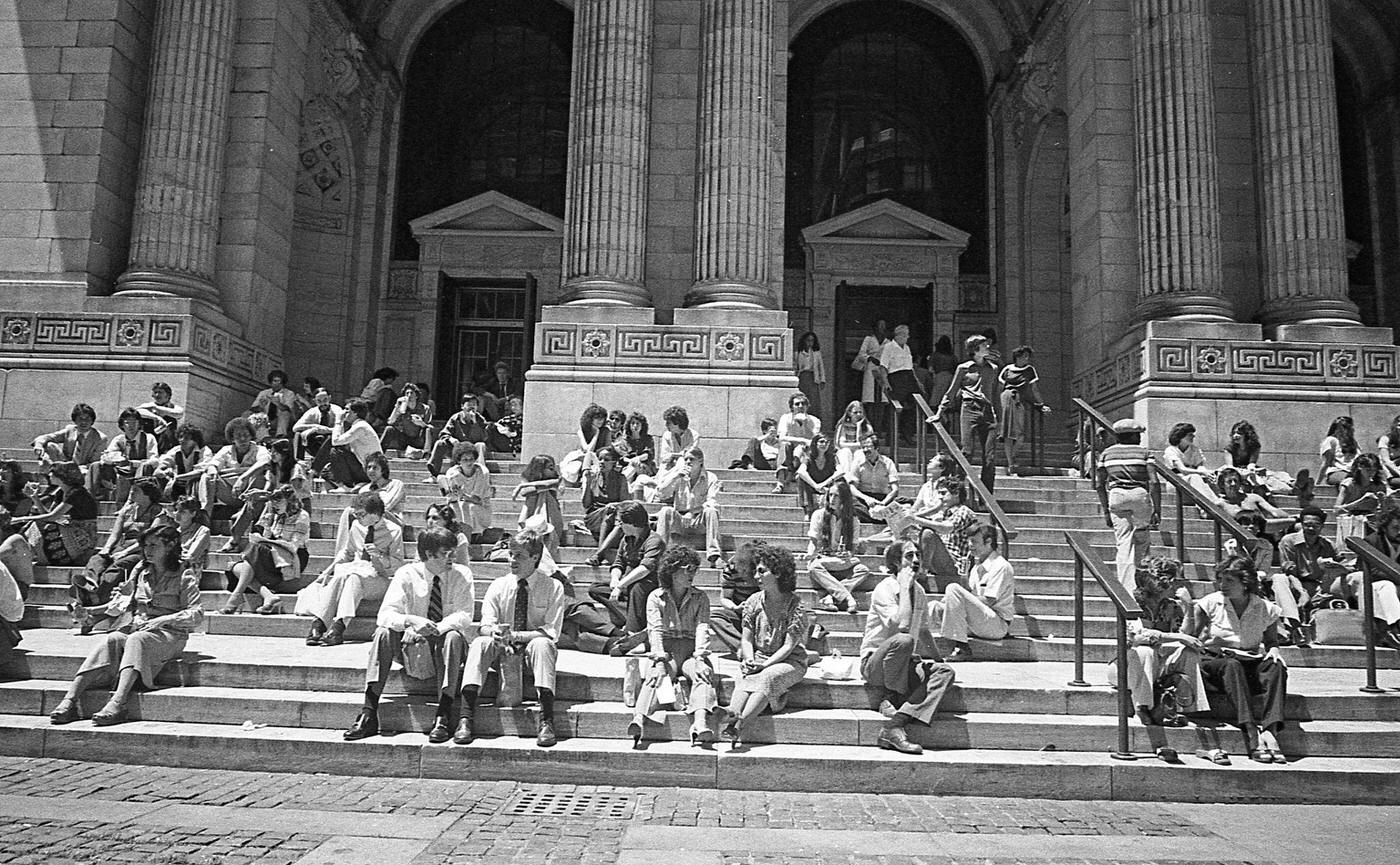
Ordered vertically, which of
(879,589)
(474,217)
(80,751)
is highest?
(474,217)

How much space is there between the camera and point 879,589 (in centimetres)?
770

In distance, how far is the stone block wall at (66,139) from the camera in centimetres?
1540

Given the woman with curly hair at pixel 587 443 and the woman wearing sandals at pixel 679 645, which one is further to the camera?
the woman with curly hair at pixel 587 443

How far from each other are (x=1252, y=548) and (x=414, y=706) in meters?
7.31

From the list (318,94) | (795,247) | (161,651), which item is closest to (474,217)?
(318,94)

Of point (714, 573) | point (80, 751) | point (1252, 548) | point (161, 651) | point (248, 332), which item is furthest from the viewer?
point (248, 332)

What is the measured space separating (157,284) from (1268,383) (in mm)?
16042

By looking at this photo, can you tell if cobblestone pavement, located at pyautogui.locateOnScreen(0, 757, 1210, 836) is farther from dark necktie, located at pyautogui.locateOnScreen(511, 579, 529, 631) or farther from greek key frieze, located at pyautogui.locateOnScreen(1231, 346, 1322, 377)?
greek key frieze, located at pyautogui.locateOnScreen(1231, 346, 1322, 377)

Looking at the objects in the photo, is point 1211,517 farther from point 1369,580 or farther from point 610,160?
point 610,160

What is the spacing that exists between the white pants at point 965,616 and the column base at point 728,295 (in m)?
7.47

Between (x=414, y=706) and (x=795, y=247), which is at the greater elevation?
(x=795, y=247)

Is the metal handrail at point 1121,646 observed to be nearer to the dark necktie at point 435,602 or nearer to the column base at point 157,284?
the dark necktie at point 435,602

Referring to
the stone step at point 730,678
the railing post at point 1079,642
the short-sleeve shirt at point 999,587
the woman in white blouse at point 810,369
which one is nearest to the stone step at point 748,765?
the stone step at point 730,678

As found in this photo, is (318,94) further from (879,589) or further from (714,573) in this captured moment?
(879,589)
